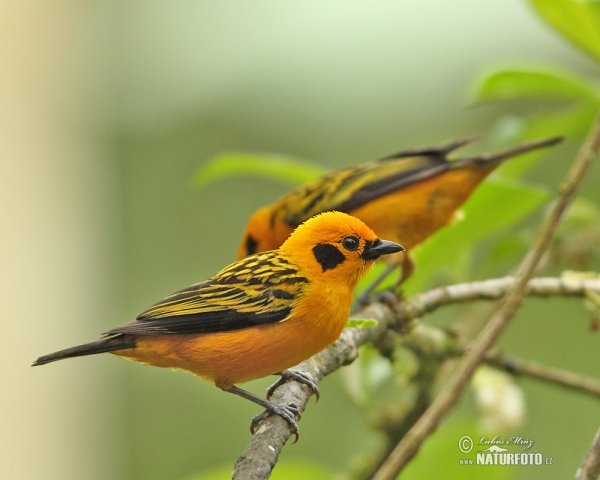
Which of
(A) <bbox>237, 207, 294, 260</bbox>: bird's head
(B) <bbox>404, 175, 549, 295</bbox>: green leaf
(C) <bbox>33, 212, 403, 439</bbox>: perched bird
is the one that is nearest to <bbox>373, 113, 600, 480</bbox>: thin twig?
(C) <bbox>33, 212, 403, 439</bbox>: perched bird

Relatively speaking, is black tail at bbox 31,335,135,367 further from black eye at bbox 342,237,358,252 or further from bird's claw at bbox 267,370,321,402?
black eye at bbox 342,237,358,252

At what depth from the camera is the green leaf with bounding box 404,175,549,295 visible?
3348mm

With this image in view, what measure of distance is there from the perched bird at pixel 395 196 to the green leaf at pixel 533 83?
1.31 ft

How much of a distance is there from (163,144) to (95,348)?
756 centimetres

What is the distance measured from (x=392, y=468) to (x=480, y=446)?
1278 mm

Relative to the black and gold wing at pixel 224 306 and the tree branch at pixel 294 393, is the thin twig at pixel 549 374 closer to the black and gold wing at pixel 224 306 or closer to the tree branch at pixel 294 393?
the tree branch at pixel 294 393

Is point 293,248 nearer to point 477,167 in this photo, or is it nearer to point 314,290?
point 314,290

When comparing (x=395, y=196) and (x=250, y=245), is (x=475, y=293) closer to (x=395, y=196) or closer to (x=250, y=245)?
(x=395, y=196)

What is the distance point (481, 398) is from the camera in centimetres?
331

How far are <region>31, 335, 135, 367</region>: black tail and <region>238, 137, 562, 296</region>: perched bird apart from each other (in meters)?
1.80

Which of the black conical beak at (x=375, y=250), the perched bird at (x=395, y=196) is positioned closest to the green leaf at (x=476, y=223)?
the perched bird at (x=395, y=196)

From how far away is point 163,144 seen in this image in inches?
374

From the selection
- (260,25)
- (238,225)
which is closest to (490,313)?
(238,225)

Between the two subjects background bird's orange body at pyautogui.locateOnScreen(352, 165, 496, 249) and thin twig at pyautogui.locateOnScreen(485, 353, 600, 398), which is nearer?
thin twig at pyautogui.locateOnScreen(485, 353, 600, 398)
